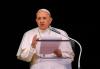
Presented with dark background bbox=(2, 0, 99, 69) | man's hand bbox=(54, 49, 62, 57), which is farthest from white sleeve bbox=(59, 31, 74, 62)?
dark background bbox=(2, 0, 99, 69)

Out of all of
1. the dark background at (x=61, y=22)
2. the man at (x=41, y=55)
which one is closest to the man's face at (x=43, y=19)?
the man at (x=41, y=55)

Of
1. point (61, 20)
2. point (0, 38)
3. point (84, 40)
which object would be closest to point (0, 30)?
point (0, 38)

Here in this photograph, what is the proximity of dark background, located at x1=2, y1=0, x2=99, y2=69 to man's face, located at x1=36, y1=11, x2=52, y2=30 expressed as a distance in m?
0.79

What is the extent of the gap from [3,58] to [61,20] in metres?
1.06

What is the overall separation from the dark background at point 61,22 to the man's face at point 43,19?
2.60ft

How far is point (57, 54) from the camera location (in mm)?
4637

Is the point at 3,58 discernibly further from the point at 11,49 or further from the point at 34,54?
the point at 34,54

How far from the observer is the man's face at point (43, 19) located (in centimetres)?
502

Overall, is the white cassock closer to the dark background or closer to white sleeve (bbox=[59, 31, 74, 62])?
white sleeve (bbox=[59, 31, 74, 62])

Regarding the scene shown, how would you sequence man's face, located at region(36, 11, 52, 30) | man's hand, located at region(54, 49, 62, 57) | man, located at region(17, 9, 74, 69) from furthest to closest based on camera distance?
man's face, located at region(36, 11, 52, 30), man, located at region(17, 9, 74, 69), man's hand, located at region(54, 49, 62, 57)

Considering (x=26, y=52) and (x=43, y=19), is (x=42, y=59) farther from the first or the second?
(x=43, y=19)

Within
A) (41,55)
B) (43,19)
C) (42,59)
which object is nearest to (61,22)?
(43,19)

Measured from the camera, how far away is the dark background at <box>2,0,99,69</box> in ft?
19.4

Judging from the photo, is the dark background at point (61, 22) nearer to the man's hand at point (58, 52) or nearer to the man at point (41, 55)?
the man at point (41, 55)
